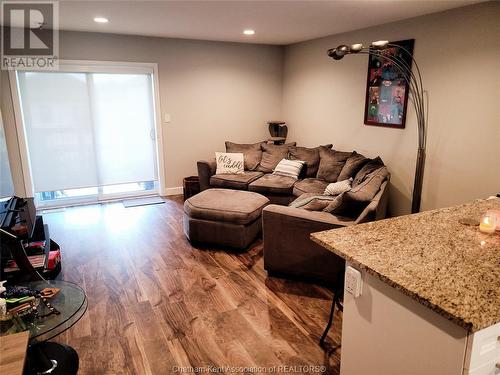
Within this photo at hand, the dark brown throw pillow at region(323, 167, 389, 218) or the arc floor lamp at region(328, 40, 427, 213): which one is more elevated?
the arc floor lamp at region(328, 40, 427, 213)

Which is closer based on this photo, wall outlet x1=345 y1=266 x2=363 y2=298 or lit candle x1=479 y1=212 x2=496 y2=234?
wall outlet x1=345 y1=266 x2=363 y2=298

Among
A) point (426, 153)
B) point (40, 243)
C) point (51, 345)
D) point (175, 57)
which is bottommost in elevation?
point (51, 345)

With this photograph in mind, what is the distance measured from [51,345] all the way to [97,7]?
9.72 feet

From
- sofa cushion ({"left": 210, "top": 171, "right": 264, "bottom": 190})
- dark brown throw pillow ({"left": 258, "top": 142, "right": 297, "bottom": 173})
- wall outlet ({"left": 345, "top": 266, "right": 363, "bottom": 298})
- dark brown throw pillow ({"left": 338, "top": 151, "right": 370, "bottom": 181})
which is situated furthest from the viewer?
dark brown throw pillow ({"left": 258, "top": 142, "right": 297, "bottom": 173})

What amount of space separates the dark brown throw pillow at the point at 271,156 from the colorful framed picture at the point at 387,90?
1.30 metres

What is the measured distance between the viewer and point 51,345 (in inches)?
85.9

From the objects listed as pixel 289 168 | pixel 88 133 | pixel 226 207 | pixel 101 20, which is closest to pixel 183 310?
pixel 226 207

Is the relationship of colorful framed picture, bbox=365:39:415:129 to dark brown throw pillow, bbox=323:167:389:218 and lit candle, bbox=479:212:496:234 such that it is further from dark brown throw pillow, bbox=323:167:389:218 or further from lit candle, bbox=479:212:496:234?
lit candle, bbox=479:212:496:234

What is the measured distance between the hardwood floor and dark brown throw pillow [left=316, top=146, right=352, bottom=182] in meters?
1.43

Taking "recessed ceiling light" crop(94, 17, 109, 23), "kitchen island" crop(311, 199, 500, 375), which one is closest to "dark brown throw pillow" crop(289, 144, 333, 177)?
"recessed ceiling light" crop(94, 17, 109, 23)

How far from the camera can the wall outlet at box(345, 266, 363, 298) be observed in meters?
1.45

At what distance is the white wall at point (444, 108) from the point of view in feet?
10.6

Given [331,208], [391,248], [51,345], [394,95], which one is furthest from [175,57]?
[391,248]

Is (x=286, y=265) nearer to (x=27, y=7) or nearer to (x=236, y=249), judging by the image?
(x=236, y=249)
